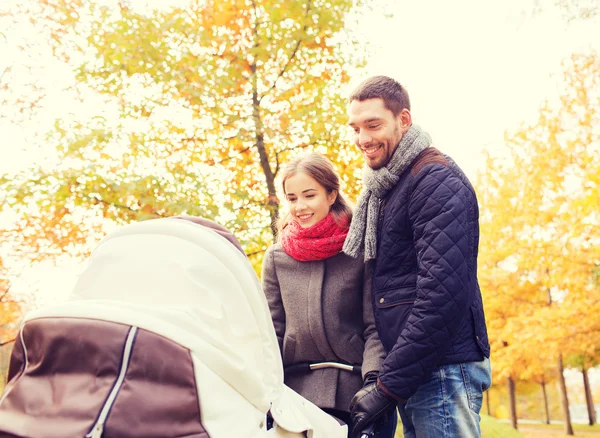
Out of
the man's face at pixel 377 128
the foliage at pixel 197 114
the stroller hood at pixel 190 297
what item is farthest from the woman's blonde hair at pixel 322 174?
the foliage at pixel 197 114

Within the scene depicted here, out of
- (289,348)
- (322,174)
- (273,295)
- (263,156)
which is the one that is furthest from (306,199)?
(263,156)

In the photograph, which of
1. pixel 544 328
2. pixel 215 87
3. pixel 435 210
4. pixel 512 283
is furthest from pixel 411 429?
pixel 512 283

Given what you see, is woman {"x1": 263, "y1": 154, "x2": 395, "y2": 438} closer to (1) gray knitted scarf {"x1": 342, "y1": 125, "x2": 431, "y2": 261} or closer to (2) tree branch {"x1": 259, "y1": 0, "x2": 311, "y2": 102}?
(1) gray knitted scarf {"x1": 342, "y1": 125, "x2": 431, "y2": 261}

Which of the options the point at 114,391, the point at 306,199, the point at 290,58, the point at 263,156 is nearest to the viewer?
the point at 114,391

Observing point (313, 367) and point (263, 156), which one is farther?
point (263, 156)

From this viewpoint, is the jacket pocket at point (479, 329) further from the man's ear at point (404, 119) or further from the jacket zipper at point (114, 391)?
the jacket zipper at point (114, 391)

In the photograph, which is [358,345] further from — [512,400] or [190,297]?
[512,400]

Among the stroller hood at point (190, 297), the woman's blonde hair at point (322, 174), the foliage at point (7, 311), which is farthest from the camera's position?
the foliage at point (7, 311)

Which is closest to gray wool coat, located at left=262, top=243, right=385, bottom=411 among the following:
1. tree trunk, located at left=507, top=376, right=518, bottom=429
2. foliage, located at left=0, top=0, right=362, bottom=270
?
foliage, located at left=0, top=0, right=362, bottom=270

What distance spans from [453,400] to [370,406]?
346mm

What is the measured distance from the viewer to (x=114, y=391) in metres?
1.43

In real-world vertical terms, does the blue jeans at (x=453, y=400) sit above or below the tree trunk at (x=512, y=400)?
above

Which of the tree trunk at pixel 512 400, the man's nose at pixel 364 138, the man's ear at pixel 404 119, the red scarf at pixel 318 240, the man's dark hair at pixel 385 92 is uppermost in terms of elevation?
the man's dark hair at pixel 385 92

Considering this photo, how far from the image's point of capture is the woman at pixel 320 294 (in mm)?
2613
